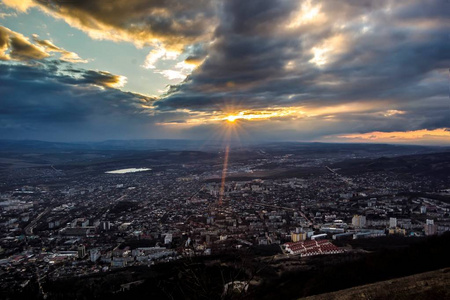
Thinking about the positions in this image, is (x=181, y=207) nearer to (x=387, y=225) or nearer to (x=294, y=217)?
(x=294, y=217)

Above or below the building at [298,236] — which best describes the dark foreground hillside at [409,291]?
above

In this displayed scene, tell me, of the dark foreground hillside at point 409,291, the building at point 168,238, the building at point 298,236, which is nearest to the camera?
the dark foreground hillside at point 409,291

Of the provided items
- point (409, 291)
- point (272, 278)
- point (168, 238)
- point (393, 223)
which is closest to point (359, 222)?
point (393, 223)

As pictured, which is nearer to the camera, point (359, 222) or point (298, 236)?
point (298, 236)

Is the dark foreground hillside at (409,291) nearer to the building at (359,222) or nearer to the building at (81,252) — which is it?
the building at (81,252)

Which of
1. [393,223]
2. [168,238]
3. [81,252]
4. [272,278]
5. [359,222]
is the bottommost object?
[359,222]

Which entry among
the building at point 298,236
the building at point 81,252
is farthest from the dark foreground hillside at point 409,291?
the building at point 81,252

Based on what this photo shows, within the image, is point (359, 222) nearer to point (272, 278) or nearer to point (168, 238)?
point (272, 278)

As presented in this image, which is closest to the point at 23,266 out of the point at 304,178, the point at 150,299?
the point at 150,299

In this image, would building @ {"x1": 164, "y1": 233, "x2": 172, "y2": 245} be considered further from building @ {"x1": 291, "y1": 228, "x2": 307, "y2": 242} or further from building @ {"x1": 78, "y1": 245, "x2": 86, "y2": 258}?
building @ {"x1": 291, "y1": 228, "x2": 307, "y2": 242}

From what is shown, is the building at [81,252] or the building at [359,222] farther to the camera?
the building at [359,222]

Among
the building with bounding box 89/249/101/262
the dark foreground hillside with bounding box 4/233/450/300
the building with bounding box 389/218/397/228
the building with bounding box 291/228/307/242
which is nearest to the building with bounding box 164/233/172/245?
the dark foreground hillside with bounding box 4/233/450/300
